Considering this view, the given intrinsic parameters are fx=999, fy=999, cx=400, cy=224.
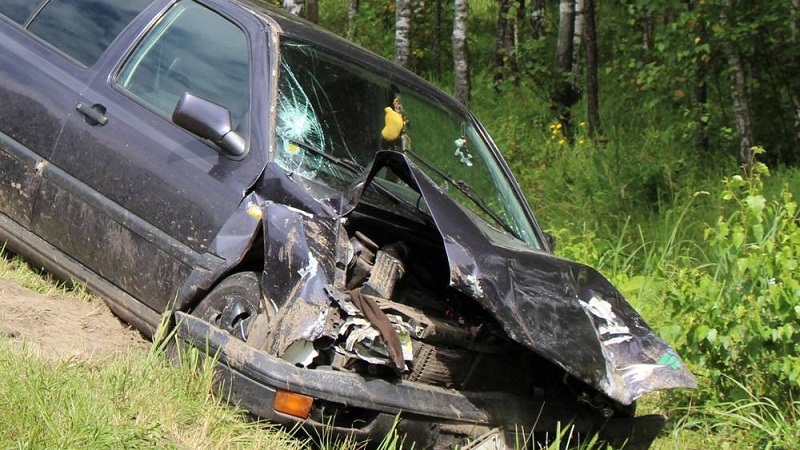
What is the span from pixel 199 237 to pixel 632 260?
383 centimetres

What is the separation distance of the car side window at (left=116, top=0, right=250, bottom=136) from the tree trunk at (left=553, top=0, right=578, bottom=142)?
6.58 metres

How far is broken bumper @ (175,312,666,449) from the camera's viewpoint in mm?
3291

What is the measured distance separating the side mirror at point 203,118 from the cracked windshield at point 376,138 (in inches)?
9.4

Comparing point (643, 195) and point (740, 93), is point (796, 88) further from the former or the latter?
point (643, 195)

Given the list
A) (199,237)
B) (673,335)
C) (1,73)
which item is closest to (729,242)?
(673,335)

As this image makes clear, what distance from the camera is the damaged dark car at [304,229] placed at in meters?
3.41

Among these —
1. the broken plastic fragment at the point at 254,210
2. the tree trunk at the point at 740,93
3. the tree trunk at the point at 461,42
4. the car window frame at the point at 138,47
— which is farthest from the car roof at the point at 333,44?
the tree trunk at the point at 461,42

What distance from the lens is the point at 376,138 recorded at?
4.64 meters

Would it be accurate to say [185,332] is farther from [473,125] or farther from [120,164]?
[473,125]

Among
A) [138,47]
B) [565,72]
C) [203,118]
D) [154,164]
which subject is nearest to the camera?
[203,118]

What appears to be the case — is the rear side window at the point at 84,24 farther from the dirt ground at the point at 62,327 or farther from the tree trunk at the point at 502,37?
the tree trunk at the point at 502,37

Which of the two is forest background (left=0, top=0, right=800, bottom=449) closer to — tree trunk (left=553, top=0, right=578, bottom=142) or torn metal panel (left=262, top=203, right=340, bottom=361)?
tree trunk (left=553, top=0, right=578, bottom=142)

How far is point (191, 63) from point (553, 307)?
6.51ft

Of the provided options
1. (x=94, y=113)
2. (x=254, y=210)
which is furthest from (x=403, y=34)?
(x=254, y=210)
